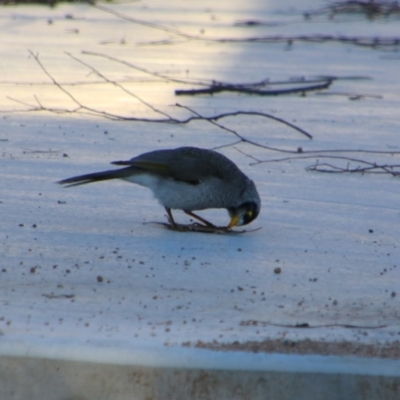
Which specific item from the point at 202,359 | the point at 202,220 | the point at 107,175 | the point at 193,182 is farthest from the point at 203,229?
the point at 202,359

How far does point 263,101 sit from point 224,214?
3284 mm

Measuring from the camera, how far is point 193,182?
5289mm

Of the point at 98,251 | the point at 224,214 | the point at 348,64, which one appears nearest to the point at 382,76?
the point at 348,64

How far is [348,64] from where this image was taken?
1127 centimetres

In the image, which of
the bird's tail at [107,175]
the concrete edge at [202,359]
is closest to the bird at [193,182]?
the bird's tail at [107,175]

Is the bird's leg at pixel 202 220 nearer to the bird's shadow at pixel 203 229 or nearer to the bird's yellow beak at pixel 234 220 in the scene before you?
the bird's shadow at pixel 203 229

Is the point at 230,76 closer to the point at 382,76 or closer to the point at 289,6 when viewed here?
the point at 382,76

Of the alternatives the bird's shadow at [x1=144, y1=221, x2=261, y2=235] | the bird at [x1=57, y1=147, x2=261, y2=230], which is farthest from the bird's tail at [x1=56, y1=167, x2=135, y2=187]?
the bird's shadow at [x1=144, y1=221, x2=261, y2=235]

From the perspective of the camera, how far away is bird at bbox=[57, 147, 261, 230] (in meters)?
5.25

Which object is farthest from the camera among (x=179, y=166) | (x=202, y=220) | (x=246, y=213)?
(x=202, y=220)

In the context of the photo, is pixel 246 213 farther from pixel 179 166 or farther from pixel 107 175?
pixel 107 175

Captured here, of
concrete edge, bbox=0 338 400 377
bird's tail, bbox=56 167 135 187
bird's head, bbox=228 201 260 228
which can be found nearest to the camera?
concrete edge, bbox=0 338 400 377

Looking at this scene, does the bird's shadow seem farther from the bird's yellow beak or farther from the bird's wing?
the bird's wing

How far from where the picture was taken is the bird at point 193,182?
5.25 meters
